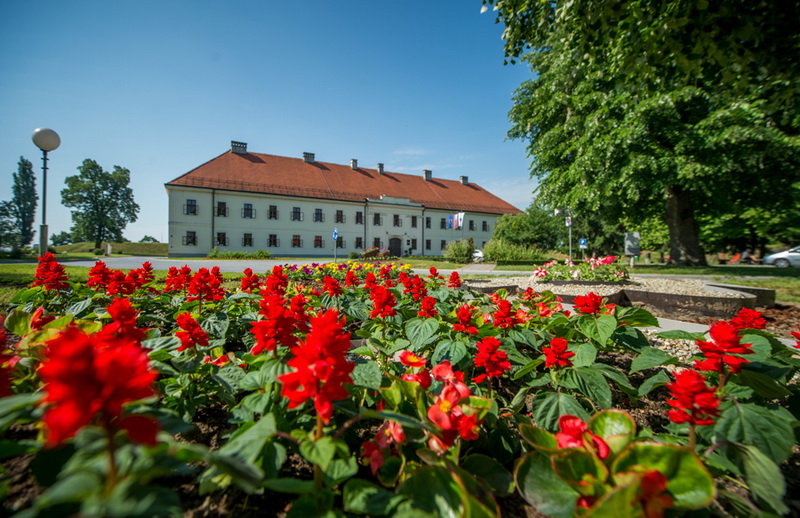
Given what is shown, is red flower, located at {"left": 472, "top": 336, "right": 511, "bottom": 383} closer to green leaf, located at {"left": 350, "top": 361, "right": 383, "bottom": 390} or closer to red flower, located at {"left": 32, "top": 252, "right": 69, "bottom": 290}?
green leaf, located at {"left": 350, "top": 361, "right": 383, "bottom": 390}

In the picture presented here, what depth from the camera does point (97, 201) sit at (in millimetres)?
42094

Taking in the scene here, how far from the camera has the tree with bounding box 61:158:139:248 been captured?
4091cm

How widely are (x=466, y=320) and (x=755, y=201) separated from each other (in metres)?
18.2

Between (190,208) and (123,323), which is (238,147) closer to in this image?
(190,208)

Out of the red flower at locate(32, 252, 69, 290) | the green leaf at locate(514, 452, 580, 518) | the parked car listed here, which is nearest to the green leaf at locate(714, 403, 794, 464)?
the green leaf at locate(514, 452, 580, 518)

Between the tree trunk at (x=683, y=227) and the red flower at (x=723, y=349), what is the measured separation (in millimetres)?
16385

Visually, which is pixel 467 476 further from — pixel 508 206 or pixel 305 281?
pixel 508 206

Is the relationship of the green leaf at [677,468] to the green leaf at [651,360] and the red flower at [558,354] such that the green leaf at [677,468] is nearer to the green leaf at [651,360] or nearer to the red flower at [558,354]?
the red flower at [558,354]

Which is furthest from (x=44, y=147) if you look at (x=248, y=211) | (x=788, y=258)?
(x=788, y=258)

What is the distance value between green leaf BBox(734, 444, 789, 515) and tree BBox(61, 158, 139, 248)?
5612 cm

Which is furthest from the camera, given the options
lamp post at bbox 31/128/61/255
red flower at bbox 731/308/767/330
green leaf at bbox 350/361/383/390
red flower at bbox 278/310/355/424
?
lamp post at bbox 31/128/61/255

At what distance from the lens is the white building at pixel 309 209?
2823 centimetres

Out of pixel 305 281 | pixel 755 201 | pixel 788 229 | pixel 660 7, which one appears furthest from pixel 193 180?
pixel 788 229

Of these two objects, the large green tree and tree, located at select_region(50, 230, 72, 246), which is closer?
the large green tree
